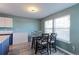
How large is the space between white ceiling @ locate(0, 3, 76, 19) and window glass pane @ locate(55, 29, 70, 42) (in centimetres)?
40

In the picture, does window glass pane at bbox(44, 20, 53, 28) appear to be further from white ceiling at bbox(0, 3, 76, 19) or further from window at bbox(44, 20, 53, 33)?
white ceiling at bbox(0, 3, 76, 19)

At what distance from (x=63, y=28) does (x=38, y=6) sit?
0.64 m

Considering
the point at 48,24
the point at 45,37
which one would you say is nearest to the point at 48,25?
the point at 48,24

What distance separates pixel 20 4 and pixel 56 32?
85 cm

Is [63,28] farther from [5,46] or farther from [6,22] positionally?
[5,46]

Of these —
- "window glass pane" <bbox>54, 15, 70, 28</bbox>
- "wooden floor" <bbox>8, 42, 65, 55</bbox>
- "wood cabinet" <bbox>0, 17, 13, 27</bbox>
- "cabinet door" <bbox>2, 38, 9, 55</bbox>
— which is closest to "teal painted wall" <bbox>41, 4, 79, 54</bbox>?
"window glass pane" <bbox>54, 15, 70, 28</bbox>

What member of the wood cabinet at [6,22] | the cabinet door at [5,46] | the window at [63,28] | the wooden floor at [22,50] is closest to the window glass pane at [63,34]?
the window at [63,28]

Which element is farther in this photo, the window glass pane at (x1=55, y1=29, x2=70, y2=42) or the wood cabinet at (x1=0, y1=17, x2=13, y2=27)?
the window glass pane at (x1=55, y1=29, x2=70, y2=42)

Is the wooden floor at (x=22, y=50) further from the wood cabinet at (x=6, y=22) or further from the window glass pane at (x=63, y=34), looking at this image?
the wood cabinet at (x=6, y=22)

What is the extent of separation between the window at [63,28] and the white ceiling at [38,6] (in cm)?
21

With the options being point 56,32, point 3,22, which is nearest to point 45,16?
point 56,32

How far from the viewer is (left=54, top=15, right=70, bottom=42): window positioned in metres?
1.62

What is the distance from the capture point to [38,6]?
149cm
